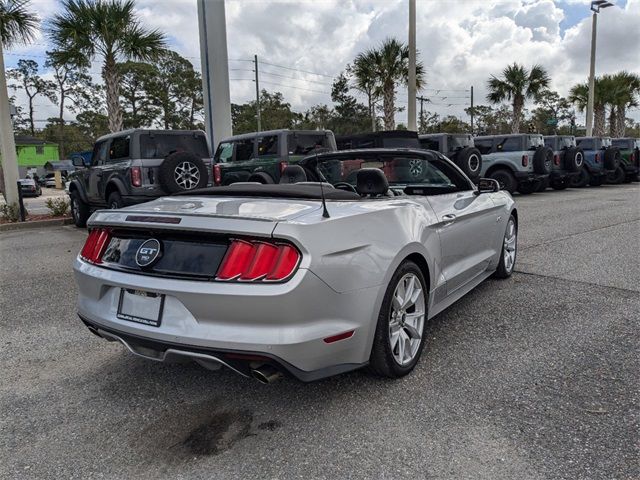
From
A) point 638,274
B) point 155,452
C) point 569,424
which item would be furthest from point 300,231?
point 638,274

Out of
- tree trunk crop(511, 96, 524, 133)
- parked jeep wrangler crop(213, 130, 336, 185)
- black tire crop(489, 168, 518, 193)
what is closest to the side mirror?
parked jeep wrangler crop(213, 130, 336, 185)

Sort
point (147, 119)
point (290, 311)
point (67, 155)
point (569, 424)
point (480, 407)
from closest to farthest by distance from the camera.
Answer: point (290, 311) → point (569, 424) → point (480, 407) → point (147, 119) → point (67, 155)

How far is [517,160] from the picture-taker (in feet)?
51.2

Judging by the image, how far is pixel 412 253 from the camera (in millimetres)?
3072

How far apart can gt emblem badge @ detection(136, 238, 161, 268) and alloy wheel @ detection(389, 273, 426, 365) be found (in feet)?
4.39

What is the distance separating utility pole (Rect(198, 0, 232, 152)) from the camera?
43.2 feet

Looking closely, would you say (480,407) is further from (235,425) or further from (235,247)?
(235,247)

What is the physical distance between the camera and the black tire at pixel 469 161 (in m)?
13.1

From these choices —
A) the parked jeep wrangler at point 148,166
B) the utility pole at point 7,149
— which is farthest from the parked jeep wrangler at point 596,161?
the utility pole at point 7,149

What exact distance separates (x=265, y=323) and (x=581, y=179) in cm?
2037

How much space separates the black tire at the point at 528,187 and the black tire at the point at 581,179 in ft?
11.6

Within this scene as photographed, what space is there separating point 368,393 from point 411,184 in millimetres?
2199

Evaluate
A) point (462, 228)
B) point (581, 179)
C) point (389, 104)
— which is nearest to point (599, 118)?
point (581, 179)

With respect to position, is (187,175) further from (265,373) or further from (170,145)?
(265,373)
